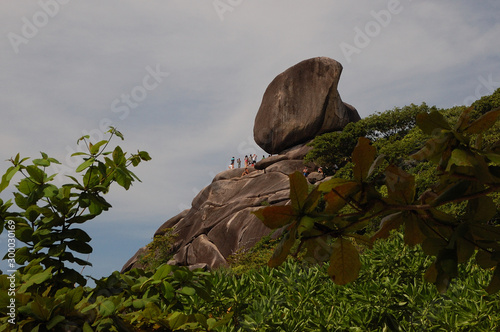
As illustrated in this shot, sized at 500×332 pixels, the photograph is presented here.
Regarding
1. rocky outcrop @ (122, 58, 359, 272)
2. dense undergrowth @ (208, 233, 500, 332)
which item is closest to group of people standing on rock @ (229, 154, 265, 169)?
rocky outcrop @ (122, 58, 359, 272)

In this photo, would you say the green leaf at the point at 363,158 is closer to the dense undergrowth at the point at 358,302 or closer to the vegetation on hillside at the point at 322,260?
the vegetation on hillside at the point at 322,260

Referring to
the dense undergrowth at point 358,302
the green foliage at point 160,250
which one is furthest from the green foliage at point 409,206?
the green foliage at point 160,250

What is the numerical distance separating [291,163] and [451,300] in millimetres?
29208

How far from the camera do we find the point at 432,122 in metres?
1.29

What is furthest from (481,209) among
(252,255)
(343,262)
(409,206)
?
(252,255)

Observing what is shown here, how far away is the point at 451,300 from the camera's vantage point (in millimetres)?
3381

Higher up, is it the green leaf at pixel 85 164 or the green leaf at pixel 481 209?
the green leaf at pixel 85 164

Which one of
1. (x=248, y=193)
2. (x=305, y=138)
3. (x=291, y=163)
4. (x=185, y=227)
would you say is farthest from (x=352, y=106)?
(x=185, y=227)

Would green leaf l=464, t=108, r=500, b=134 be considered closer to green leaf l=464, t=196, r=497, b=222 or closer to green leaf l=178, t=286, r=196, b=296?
green leaf l=464, t=196, r=497, b=222

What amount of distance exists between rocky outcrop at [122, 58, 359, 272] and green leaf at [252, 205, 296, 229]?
2677 centimetres

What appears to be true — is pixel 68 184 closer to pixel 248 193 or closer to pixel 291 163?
pixel 248 193

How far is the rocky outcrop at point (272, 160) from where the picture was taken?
2905cm

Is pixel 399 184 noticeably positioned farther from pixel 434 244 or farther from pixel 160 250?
pixel 160 250

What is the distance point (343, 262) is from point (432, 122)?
1.49 feet
